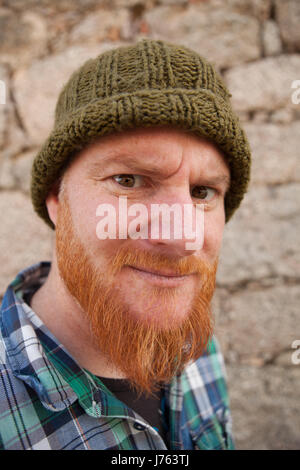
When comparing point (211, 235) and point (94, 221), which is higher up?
point (94, 221)

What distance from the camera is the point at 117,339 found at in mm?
925

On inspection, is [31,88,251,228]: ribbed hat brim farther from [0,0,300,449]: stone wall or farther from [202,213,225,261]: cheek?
[0,0,300,449]: stone wall

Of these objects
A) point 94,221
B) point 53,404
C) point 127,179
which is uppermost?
point 127,179

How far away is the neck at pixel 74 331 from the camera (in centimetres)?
101

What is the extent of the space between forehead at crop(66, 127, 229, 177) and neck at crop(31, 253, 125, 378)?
17.6 inches

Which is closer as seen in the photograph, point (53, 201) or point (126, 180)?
point (126, 180)

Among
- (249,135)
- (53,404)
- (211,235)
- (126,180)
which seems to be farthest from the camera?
(249,135)

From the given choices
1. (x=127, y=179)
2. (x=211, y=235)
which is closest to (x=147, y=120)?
(x=127, y=179)

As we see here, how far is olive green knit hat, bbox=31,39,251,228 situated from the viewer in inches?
34.4

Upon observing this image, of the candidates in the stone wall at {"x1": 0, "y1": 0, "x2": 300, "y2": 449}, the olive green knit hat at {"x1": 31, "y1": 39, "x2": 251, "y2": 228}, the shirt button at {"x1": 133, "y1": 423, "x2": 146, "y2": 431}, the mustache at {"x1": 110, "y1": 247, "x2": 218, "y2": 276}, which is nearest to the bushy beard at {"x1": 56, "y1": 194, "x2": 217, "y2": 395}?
the mustache at {"x1": 110, "y1": 247, "x2": 218, "y2": 276}

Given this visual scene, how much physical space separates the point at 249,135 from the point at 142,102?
1026mm

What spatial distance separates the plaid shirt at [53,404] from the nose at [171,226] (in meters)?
0.43

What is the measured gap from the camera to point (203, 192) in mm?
1060

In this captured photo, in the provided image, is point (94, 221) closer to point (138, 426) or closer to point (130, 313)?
point (130, 313)
